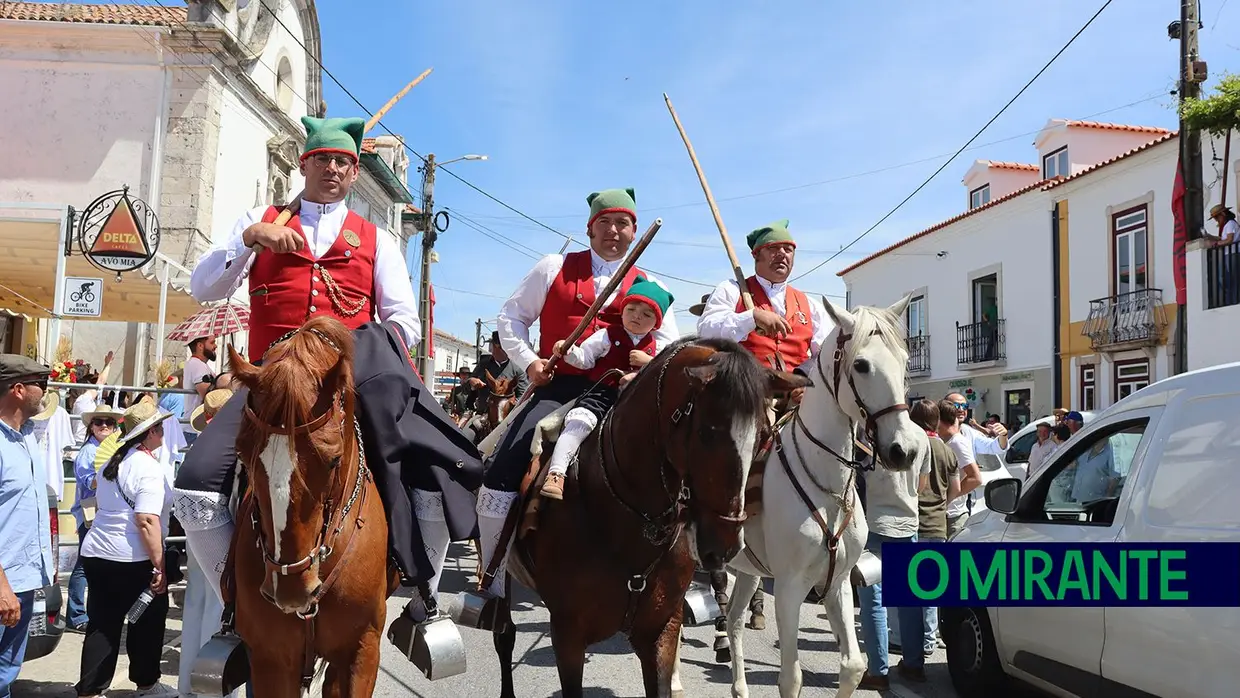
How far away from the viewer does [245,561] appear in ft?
10.8

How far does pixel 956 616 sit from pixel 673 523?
136 inches

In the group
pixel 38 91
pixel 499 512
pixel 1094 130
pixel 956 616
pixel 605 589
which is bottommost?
pixel 956 616

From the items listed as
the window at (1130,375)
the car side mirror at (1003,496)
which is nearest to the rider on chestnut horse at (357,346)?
the car side mirror at (1003,496)

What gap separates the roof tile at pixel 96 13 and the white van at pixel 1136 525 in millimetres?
20887

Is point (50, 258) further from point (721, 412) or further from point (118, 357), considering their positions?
point (721, 412)

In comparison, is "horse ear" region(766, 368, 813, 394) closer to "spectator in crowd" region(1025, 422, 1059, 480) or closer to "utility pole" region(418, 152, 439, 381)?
"spectator in crowd" region(1025, 422, 1059, 480)

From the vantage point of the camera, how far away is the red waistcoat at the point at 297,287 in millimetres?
A: 3910

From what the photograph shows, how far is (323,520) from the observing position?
3008mm

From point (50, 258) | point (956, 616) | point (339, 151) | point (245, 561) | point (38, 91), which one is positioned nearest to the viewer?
point (245, 561)

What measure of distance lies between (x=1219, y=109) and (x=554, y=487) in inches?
484

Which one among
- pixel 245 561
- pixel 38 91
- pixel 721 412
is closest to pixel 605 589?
pixel 721 412

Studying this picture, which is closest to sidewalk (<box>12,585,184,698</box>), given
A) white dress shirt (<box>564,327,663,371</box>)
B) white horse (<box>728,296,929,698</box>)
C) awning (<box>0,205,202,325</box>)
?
white dress shirt (<box>564,327,663,371</box>)

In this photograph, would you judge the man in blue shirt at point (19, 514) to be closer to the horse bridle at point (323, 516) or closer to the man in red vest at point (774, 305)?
the horse bridle at point (323, 516)

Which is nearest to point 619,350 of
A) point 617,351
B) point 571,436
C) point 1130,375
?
point 617,351
